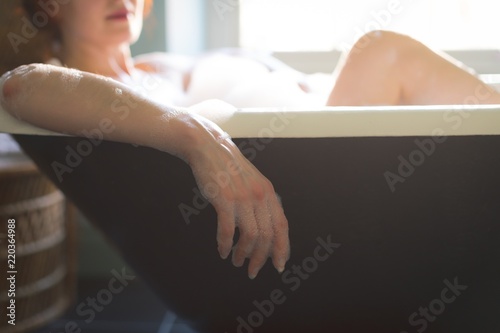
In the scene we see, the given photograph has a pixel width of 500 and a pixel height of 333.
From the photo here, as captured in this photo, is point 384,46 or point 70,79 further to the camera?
point 384,46

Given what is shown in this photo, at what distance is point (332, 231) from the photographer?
0.88 m

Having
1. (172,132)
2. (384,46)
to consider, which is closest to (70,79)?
(172,132)

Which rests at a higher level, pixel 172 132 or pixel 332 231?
pixel 172 132

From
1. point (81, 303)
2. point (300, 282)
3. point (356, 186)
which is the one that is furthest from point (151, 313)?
point (356, 186)

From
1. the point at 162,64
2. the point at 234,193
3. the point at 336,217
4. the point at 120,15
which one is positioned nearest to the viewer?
the point at 234,193

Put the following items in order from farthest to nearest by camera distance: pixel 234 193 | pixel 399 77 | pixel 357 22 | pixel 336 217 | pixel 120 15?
pixel 357 22, pixel 120 15, pixel 399 77, pixel 336 217, pixel 234 193

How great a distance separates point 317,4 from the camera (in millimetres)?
2113

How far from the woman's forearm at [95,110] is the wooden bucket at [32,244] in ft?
2.02

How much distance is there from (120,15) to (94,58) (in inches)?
5.5

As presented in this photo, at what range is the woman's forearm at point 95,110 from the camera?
2.48 ft

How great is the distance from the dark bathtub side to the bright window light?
1.26 m

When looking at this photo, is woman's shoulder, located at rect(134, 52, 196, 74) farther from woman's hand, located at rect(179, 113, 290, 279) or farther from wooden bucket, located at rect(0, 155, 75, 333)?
woman's hand, located at rect(179, 113, 290, 279)

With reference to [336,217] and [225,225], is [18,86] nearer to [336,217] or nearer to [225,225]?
[225,225]

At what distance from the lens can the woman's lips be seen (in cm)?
138
